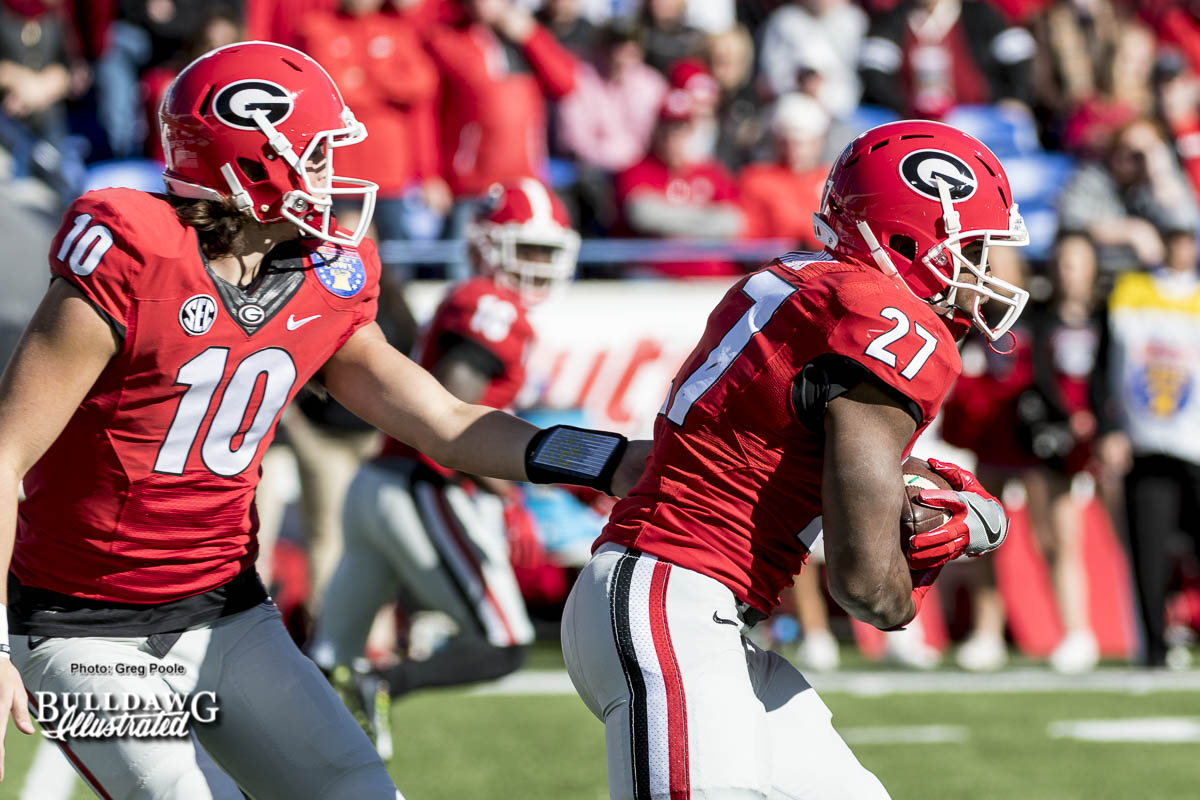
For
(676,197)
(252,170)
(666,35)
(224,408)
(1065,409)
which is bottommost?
(1065,409)

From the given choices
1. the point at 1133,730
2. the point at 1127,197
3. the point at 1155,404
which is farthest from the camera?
the point at 1127,197

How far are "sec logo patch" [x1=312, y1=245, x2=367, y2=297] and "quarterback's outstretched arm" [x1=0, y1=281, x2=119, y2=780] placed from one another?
48 centimetres

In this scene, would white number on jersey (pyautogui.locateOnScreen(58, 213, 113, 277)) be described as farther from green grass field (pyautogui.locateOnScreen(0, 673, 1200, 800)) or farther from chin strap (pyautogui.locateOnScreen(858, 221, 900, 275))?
green grass field (pyautogui.locateOnScreen(0, 673, 1200, 800))

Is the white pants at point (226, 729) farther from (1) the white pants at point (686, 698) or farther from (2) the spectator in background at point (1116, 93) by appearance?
(2) the spectator in background at point (1116, 93)

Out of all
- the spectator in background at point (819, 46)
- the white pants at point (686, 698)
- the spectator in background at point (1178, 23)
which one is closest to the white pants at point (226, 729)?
the white pants at point (686, 698)

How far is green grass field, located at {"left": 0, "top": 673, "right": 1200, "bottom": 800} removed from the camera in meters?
5.26

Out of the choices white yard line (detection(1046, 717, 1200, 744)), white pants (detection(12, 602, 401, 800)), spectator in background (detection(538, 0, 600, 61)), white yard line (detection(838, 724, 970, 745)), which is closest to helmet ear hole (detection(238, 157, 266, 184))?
white pants (detection(12, 602, 401, 800))

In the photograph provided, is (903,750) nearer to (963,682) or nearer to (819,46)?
(963,682)

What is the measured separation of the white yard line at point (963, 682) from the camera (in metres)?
7.12

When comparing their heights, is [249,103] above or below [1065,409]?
above

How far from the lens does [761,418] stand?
2801 mm

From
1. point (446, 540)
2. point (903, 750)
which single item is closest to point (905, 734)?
point (903, 750)

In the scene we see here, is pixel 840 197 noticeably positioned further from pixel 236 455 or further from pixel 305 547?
pixel 305 547

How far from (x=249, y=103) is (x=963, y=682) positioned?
5.29 m
